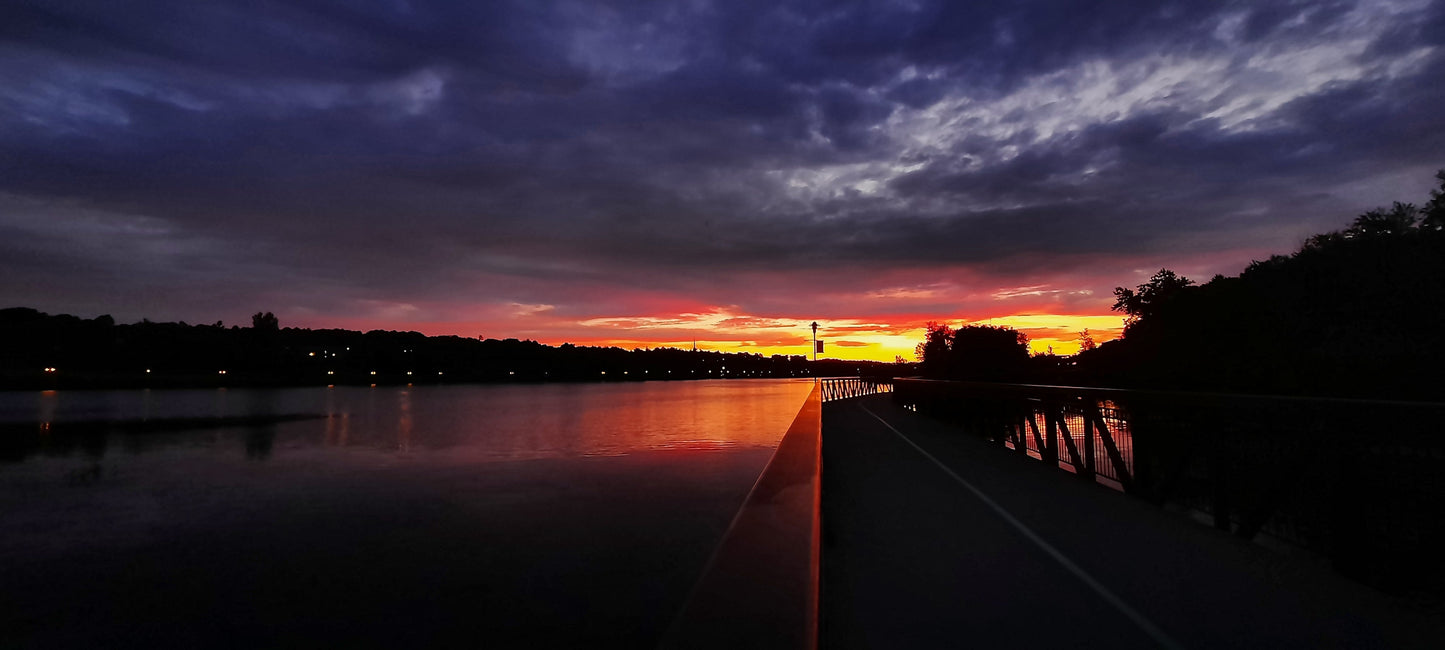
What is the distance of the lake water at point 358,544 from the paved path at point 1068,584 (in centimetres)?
241

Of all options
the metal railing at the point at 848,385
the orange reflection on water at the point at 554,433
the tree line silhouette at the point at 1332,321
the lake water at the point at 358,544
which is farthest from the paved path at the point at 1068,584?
the metal railing at the point at 848,385

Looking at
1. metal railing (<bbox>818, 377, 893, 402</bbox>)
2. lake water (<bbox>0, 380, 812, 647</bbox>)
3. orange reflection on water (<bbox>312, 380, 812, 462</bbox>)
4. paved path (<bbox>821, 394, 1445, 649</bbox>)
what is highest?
metal railing (<bbox>818, 377, 893, 402</bbox>)

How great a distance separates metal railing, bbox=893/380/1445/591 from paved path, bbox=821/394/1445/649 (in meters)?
0.33

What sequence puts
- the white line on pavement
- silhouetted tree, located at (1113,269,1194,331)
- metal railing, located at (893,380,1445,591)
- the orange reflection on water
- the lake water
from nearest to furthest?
1. the white line on pavement
2. metal railing, located at (893,380,1445,591)
3. the lake water
4. the orange reflection on water
5. silhouetted tree, located at (1113,269,1194,331)

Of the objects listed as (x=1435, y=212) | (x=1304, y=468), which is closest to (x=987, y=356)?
(x=1435, y=212)

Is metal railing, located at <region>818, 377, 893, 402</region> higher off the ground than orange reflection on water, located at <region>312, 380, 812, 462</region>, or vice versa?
metal railing, located at <region>818, 377, 893, 402</region>

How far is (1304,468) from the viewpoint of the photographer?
257 inches

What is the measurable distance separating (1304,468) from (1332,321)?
21608mm

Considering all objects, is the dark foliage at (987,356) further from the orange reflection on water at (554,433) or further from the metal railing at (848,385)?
the orange reflection on water at (554,433)

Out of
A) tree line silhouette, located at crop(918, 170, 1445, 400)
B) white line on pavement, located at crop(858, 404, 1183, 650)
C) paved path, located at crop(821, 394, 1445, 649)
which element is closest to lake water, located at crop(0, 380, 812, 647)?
paved path, located at crop(821, 394, 1445, 649)

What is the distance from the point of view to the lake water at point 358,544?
728cm

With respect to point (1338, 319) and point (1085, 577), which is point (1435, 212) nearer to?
point (1338, 319)

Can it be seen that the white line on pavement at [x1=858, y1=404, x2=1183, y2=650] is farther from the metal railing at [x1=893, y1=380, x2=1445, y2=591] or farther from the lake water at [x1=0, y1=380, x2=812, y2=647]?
the lake water at [x1=0, y1=380, x2=812, y2=647]

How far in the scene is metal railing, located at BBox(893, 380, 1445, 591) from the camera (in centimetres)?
558
